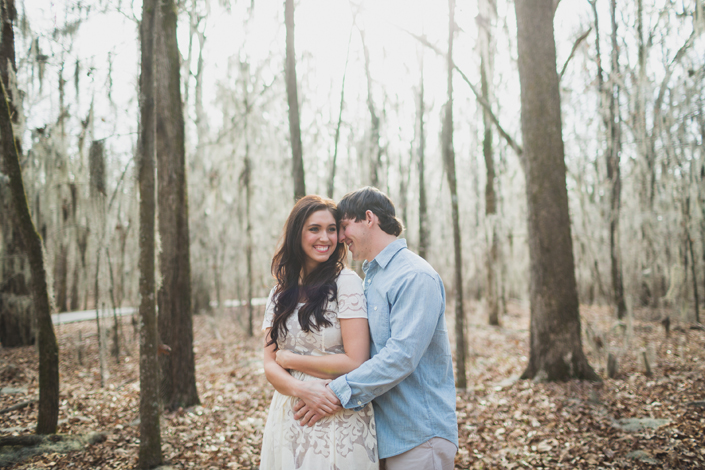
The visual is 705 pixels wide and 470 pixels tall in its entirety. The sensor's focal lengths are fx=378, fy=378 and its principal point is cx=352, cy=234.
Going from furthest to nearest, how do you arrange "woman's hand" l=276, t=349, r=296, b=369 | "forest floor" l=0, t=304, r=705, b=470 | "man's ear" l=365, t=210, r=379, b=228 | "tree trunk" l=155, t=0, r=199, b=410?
"tree trunk" l=155, t=0, r=199, b=410 < "forest floor" l=0, t=304, r=705, b=470 < "man's ear" l=365, t=210, r=379, b=228 < "woman's hand" l=276, t=349, r=296, b=369

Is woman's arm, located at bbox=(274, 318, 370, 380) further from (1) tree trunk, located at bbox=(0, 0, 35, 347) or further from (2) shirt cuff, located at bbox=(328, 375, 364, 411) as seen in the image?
(1) tree trunk, located at bbox=(0, 0, 35, 347)

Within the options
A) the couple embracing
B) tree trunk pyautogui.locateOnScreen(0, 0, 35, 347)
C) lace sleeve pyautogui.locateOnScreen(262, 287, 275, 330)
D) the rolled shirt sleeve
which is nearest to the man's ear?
the couple embracing

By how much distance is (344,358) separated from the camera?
1.72 metres

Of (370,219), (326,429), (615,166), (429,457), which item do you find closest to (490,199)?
(615,166)

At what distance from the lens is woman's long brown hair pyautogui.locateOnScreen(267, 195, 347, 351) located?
182 centimetres

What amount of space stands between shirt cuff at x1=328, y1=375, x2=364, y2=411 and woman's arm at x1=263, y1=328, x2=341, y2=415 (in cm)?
4

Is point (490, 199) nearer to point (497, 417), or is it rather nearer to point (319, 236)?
point (497, 417)

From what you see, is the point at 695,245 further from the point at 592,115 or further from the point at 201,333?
the point at 201,333

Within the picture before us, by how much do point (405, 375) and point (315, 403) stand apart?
42 centimetres

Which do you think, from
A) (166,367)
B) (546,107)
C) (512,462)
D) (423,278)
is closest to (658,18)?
(546,107)

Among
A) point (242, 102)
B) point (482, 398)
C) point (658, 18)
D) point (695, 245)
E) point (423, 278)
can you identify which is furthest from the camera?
point (242, 102)

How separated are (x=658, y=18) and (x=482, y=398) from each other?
9560 mm

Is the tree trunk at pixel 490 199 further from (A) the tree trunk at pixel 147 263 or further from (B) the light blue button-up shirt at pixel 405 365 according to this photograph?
(B) the light blue button-up shirt at pixel 405 365

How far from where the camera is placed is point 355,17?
796cm
